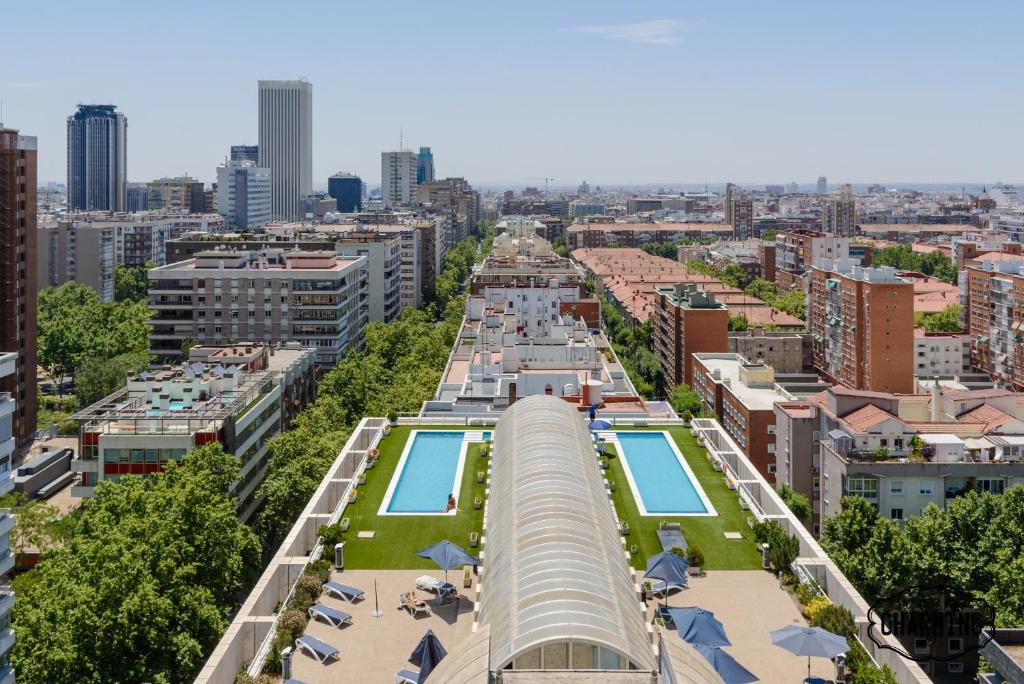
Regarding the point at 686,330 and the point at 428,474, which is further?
the point at 686,330

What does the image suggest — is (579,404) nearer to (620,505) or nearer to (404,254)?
(620,505)

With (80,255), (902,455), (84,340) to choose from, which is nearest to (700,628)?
(902,455)

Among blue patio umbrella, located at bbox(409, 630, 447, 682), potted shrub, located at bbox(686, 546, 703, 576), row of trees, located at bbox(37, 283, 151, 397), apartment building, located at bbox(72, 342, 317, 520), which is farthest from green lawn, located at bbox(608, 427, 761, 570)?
A: row of trees, located at bbox(37, 283, 151, 397)

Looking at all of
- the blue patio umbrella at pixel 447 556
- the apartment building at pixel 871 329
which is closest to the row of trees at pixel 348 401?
the blue patio umbrella at pixel 447 556

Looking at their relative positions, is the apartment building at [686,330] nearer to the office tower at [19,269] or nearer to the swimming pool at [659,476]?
the swimming pool at [659,476]

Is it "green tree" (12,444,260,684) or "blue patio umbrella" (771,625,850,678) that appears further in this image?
"green tree" (12,444,260,684)

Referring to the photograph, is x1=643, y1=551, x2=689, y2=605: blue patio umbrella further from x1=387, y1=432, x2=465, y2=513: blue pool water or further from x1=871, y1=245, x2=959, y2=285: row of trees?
x1=871, y1=245, x2=959, y2=285: row of trees

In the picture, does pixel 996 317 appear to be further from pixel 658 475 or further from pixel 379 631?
pixel 379 631

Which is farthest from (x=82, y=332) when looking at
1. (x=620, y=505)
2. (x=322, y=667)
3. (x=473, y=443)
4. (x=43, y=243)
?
(x=322, y=667)
